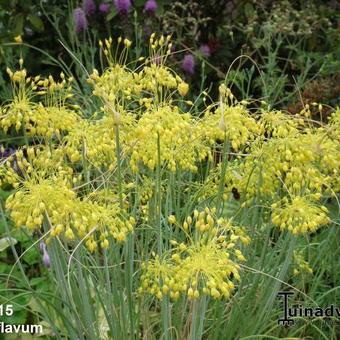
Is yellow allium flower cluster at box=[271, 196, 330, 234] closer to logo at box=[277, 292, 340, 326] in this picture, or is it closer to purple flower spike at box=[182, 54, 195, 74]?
logo at box=[277, 292, 340, 326]

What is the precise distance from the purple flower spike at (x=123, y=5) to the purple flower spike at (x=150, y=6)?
130 millimetres

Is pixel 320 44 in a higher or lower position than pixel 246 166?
lower

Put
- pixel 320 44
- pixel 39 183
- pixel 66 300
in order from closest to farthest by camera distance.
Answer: pixel 39 183 → pixel 66 300 → pixel 320 44

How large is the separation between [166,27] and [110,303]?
290cm

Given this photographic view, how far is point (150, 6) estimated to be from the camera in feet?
16.2

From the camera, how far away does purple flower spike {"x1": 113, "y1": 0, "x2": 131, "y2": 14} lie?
191 inches

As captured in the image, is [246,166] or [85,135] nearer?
[85,135]

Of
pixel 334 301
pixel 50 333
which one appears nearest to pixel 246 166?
pixel 334 301

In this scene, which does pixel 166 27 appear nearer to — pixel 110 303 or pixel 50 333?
pixel 50 333

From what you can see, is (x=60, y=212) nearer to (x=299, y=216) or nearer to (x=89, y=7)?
(x=299, y=216)

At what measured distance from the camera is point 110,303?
2.30 m

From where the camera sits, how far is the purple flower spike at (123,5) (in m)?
4.85

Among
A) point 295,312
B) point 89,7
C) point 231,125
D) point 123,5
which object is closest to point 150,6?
point 123,5

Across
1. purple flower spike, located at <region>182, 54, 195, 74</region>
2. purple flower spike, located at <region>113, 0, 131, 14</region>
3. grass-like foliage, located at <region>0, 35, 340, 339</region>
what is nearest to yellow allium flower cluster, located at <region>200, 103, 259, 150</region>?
grass-like foliage, located at <region>0, 35, 340, 339</region>
